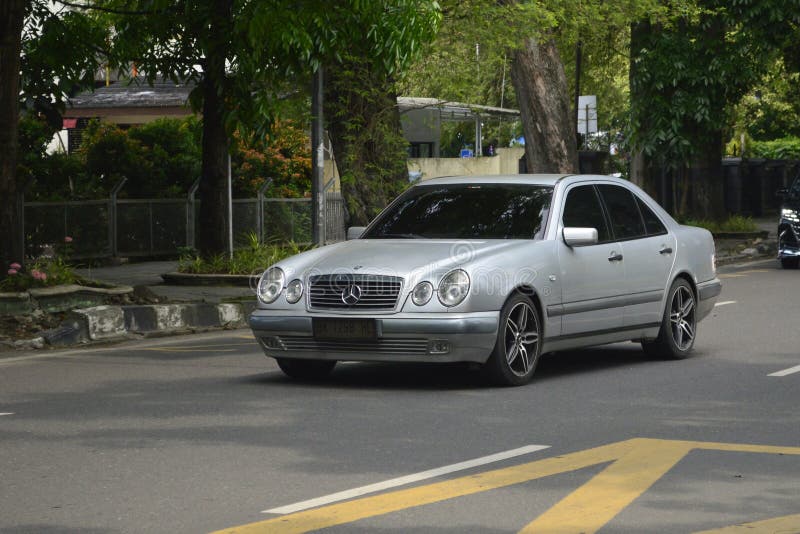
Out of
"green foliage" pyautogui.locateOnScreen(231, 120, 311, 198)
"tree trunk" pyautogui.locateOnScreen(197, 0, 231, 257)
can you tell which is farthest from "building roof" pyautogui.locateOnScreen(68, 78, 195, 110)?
"tree trunk" pyautogui.locateOnScreen(197, 0, 231, 257)

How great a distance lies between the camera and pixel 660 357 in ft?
41.1

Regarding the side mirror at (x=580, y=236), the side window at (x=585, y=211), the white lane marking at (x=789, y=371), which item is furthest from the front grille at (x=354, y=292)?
the white lane marking at (x=789, y=371)

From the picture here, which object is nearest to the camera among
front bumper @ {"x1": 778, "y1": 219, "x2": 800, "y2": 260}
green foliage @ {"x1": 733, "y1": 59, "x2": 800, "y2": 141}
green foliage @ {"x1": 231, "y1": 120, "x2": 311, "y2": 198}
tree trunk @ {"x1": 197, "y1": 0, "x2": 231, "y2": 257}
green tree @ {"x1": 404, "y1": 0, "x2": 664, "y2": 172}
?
tree trunk @ {"x1": 197, "y1": 0, "x2": 231, "y2": 257}

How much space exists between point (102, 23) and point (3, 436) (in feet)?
41.8

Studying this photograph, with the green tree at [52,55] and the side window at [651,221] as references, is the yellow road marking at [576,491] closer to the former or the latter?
the side window at [651,221]

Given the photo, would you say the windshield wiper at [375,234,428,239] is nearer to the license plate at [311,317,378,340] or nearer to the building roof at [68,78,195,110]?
the license plate at [311,317,378,340]

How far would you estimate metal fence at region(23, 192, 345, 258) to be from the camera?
917 inches

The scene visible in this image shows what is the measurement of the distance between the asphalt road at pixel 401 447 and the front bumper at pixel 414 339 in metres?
0.27

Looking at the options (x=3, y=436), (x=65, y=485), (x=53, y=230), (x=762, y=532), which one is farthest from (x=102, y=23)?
(x=762, y=532)

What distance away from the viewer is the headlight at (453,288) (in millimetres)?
10164

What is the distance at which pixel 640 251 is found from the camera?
12.1 meters

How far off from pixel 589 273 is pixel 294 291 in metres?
2.29

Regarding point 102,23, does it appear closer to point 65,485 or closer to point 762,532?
point 65,485

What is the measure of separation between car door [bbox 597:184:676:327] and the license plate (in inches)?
99.4
